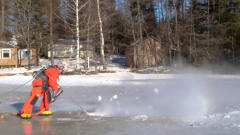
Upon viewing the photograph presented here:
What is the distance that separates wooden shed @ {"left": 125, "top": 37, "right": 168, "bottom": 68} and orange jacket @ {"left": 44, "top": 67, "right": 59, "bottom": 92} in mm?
26256

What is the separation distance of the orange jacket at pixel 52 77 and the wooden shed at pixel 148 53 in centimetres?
2626

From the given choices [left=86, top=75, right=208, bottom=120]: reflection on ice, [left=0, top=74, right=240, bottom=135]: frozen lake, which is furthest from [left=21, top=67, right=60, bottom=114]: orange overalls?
[left=86, top=75, right=208, bottom=120]: reflection on ice

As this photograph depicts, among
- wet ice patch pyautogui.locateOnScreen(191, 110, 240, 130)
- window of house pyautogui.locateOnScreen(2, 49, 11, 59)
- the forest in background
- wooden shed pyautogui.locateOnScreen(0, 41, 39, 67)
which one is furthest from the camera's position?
window of house pyautogui.locateOnScreen(2, 49, 11, 59)

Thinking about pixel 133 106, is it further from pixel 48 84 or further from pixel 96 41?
pixel 96 41

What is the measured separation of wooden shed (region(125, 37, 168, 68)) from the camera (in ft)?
109

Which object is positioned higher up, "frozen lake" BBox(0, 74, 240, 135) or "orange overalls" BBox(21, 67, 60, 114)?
"orange overalls" BBox(21, 67, 60, 114)

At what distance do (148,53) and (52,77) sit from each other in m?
27.8

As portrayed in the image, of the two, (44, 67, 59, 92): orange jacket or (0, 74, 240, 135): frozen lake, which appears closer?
(0, 74, 240, 135): frozen lake

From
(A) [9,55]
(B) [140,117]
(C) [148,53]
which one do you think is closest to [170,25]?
(C) [148,53]

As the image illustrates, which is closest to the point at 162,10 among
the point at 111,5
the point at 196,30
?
the point at 196,30

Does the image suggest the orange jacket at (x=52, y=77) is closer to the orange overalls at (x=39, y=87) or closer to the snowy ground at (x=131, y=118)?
the orange overalls at (x=39, y=87)

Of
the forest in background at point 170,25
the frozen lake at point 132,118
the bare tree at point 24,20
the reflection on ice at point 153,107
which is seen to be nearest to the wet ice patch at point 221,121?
the frozen lake at point 132,118

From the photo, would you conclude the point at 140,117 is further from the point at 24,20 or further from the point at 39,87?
the point at 24,20

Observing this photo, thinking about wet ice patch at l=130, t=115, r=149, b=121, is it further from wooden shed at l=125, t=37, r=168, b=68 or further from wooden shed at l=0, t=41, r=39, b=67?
wooden shed at l=0, t=41, r=39, b=67
